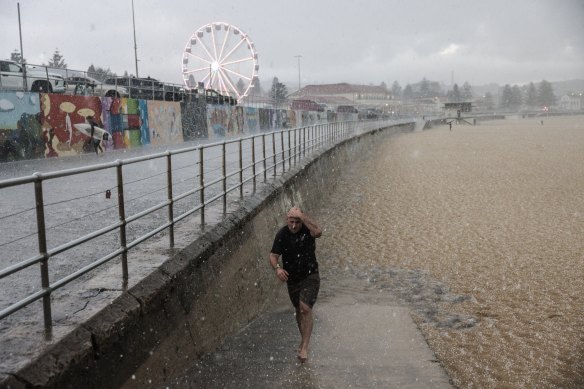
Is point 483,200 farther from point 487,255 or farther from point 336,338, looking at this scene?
point 336,338

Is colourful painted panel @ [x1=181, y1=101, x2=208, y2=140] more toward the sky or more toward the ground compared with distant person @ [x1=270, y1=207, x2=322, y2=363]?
more toward the sky

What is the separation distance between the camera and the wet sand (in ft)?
23.8

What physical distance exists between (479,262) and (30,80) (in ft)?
46.5

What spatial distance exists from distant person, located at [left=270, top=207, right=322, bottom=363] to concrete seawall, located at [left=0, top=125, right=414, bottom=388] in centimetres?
91

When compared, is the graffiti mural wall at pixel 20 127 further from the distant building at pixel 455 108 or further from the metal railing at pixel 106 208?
the distant building at pixel 455 108

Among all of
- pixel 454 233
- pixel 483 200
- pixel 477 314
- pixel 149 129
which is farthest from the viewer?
pixel 149 129

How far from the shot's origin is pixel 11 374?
10.6ft

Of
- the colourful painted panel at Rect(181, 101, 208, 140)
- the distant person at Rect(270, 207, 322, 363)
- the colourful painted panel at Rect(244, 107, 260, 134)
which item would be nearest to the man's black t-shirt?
the distant person at Rect(270, 207, 322, 363)

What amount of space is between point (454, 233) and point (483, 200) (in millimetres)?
4718

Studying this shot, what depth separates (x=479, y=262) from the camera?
457 inches

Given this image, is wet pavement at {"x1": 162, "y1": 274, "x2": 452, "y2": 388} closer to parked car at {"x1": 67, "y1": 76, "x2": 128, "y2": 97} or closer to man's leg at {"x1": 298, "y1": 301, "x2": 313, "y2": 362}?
man's leg at {"x1": 298, "y1": 301, "x2": 313, "y2": 362}

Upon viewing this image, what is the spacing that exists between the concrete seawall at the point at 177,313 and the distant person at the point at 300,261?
91 centimetres

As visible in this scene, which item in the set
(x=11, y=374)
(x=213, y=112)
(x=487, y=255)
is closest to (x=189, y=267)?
(x=11, y=374)

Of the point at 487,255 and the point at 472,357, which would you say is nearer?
the point at 472,357
